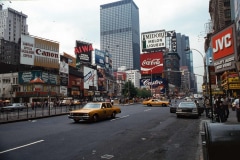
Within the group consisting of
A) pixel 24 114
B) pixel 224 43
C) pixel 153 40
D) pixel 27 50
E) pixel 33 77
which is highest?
pixel 153 40

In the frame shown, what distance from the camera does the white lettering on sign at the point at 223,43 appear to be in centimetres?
1320

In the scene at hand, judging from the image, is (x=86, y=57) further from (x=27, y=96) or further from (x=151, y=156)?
(x=151, y=156)

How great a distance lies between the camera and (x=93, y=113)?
704 inches

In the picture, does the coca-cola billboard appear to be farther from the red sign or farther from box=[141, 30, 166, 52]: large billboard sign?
the red sign

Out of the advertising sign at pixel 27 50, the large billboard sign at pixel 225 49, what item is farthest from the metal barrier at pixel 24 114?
the advertising sign at pixel 27 50

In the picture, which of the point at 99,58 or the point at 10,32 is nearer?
the point at 99,58

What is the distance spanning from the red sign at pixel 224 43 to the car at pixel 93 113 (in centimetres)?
914

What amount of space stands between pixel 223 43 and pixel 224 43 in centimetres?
8

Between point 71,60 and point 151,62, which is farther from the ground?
point 151,62

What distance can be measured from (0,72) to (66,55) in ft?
77.0

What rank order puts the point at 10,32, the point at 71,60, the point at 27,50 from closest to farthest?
the point at 27,50 → the point at 71,60 → the point at 10,32

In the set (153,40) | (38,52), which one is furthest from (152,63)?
(38,52)

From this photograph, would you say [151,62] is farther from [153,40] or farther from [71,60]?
[71,60]

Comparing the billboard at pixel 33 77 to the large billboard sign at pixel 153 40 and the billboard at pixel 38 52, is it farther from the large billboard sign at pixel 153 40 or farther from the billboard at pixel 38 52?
the large billboard sign at pixel 153 40
